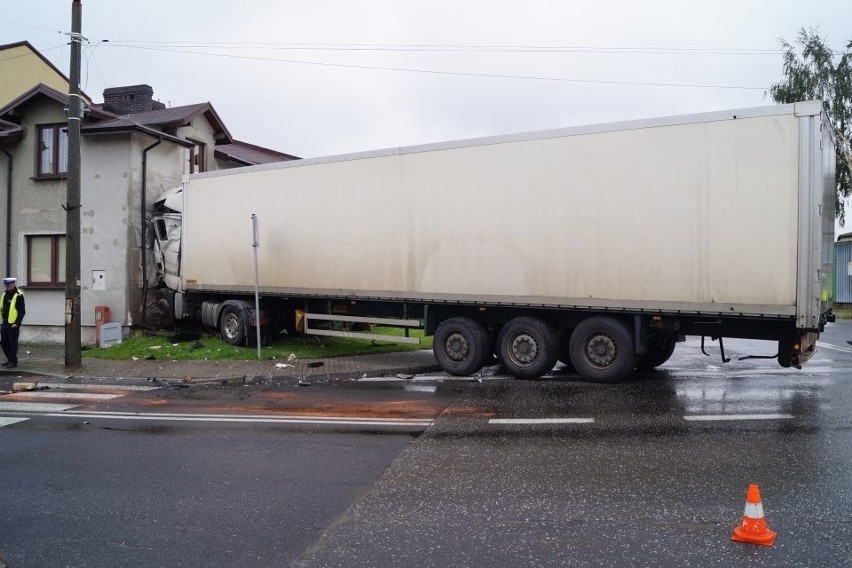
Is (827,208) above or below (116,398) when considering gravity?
above

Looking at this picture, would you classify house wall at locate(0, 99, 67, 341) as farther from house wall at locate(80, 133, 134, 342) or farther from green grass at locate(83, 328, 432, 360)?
green grass at locate(83, 328, 432, 360)

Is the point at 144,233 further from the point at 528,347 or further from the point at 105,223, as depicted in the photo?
Result: the point at 528,347

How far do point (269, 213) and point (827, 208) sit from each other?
985cm

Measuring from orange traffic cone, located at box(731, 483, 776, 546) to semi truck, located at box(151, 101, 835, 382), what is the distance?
18.1 feet

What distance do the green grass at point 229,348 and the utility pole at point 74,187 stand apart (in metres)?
1.95

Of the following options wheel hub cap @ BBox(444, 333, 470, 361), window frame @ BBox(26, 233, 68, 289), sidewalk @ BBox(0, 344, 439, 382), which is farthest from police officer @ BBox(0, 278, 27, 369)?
wheel hub cap @ BBox(444, 333, 470, 361)

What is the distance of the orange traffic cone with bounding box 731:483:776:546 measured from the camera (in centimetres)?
434

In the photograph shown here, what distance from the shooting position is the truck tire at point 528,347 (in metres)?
11.1

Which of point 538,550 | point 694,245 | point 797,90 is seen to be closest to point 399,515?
point 538,550

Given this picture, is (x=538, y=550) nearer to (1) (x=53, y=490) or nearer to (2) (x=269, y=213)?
(1) (x=53, y=490)

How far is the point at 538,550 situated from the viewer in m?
4.32

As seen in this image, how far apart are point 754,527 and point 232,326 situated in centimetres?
1234

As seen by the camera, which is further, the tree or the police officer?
the tree

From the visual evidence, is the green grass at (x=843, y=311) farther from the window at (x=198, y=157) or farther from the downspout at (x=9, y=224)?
the downspout at (x=9, y=224)
